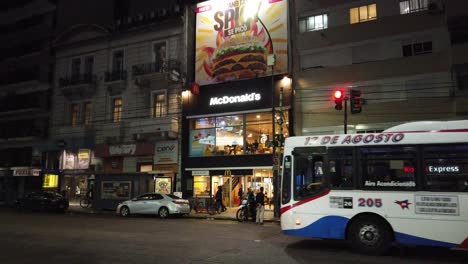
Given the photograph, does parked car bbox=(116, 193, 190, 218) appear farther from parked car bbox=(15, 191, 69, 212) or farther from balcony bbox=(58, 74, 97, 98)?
balcony bbox=(58, 74, 97, 98)

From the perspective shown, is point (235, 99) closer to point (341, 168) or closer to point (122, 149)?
point (122, 149)

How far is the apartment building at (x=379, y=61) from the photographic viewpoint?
2206 cm

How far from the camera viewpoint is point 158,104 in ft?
104

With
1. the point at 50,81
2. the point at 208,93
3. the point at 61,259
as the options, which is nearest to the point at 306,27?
the point at 208,93

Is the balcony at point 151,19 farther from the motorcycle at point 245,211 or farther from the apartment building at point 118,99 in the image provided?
the motorcycle at point 245,211

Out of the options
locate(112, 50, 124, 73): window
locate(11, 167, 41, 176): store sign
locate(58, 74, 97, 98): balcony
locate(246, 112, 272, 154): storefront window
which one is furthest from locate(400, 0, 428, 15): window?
locate(11, 167, 41, 176): store sign

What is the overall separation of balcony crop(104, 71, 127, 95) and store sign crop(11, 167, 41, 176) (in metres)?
9.75

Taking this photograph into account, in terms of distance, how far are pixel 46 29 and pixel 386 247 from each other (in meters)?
39.9

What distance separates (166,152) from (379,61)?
16.7m

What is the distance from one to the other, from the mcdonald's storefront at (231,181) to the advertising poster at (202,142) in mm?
1379

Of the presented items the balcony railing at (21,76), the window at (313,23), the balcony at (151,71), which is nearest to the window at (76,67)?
the balcony railing at (21,76)

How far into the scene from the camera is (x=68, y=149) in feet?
115

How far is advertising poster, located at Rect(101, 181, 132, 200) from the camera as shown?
2623 centimetres

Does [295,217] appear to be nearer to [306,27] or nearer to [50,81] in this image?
[306,27]
